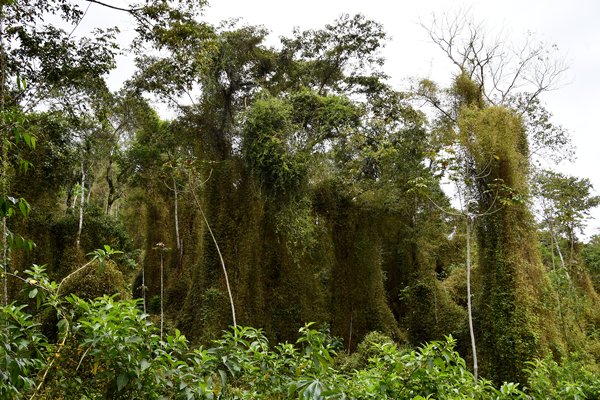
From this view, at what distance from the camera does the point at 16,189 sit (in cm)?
998

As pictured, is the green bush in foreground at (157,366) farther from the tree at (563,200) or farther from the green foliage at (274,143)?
the tree at (563,200)

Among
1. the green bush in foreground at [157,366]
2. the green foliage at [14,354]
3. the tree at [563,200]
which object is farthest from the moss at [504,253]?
the green foliage at [14,354]

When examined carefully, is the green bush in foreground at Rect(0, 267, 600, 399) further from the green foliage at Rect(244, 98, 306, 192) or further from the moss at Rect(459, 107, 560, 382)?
the green foliage at Rect(244, 98, 306, 192)

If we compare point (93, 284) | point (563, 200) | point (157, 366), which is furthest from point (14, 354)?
point (563, 200)

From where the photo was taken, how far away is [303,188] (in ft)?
32.9

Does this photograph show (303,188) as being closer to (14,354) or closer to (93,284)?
(93,284)

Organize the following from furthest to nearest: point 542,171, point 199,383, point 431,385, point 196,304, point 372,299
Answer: point 542,171 < point 372,299 < point 196,304 < point 431,385 < point 199,383

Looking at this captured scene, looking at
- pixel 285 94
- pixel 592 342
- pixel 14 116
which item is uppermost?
pixel 285 94

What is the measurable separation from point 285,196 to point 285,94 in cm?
268

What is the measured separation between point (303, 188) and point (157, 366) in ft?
26.8

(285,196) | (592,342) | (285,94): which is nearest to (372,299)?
(285,196)

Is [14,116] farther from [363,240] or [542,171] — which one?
[542,171]

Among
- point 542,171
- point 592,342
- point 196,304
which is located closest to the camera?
point 592,342

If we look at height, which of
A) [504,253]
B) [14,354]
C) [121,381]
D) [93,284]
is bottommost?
[121,381]
